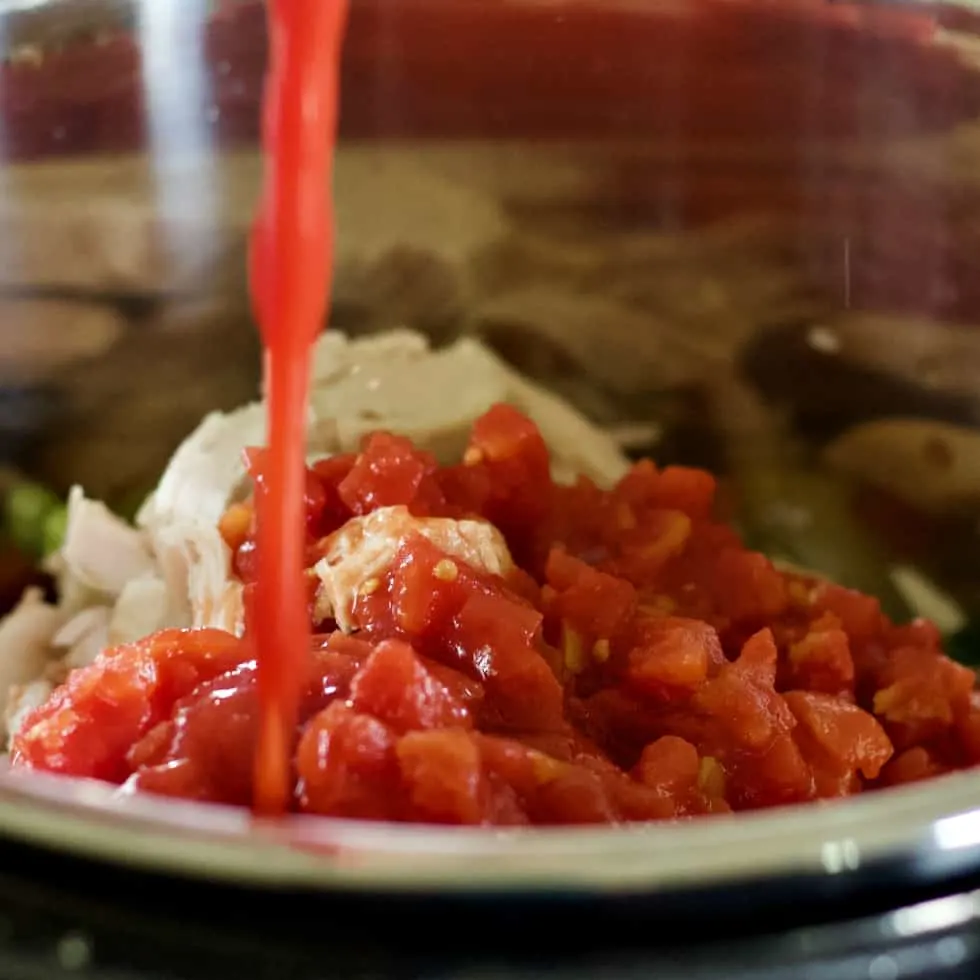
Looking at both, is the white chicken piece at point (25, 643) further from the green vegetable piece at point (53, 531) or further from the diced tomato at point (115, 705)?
the diced tomato at point (115, 705)

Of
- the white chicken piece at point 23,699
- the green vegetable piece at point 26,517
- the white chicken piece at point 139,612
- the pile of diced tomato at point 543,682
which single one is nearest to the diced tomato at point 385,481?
the pile of diced tomato at point 543,682

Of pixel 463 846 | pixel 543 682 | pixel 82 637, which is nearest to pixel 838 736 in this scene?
pixel 543 682

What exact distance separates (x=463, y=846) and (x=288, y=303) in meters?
0.34

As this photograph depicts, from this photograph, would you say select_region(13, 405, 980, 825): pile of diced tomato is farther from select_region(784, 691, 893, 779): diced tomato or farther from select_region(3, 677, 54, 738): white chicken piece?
select_region(3, 677, 54, 738): white chicken piece

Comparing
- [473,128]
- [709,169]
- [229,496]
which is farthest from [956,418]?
[229,496]

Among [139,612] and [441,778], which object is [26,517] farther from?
[441,778]

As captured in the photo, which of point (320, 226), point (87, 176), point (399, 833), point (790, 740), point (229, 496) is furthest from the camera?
point (87, 176)

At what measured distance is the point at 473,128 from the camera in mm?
1351

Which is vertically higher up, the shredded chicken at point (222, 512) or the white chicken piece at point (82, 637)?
the shredded chicken at point (222, 512)

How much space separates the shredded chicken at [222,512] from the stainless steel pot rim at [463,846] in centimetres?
44

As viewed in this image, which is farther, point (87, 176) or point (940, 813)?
point (87, 176)

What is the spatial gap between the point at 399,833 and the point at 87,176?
3.47 ft

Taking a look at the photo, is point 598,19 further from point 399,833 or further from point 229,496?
point 399,833

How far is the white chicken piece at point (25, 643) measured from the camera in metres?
1.19
